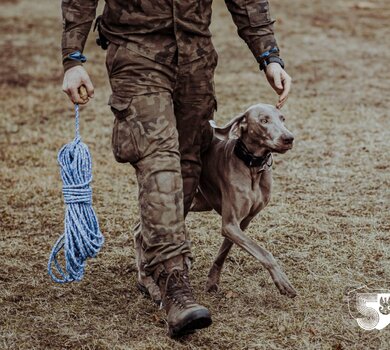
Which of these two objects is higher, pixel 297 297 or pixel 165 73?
pixel 165 73

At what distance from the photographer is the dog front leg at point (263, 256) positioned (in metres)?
4.32

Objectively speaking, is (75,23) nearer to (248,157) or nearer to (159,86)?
(159,86)

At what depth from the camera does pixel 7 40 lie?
1598 cm

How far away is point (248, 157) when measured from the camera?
175 inches

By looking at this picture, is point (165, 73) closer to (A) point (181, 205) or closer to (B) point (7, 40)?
(A) point (181, 205)

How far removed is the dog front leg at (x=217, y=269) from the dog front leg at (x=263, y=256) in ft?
1.26

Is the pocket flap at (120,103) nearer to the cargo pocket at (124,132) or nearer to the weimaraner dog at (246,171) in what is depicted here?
the cargo pocket at (124,132)

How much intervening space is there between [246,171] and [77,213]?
0.96 m

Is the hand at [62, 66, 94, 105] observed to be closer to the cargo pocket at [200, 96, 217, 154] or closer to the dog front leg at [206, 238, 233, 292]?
the cargo pocket at [200, 96, 217, 154]

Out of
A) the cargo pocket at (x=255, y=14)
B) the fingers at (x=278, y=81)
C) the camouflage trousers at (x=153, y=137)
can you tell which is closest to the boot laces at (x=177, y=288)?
the camouflage trousers at (x=153, y=137)

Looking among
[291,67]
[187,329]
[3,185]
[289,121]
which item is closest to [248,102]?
[289,121]

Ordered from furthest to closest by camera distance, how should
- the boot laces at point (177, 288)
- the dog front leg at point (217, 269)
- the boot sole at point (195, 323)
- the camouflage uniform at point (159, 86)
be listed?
1. the dog front leg at point (217, 269)
2. the camouflage uniform at point (159, 86)
3. the boot laces at point (177, 288)
4. the boot sole at point (195, 323)

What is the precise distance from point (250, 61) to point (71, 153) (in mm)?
9410

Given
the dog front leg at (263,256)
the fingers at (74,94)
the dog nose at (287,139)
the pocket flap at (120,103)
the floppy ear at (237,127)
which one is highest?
the fingers at (74,94)
